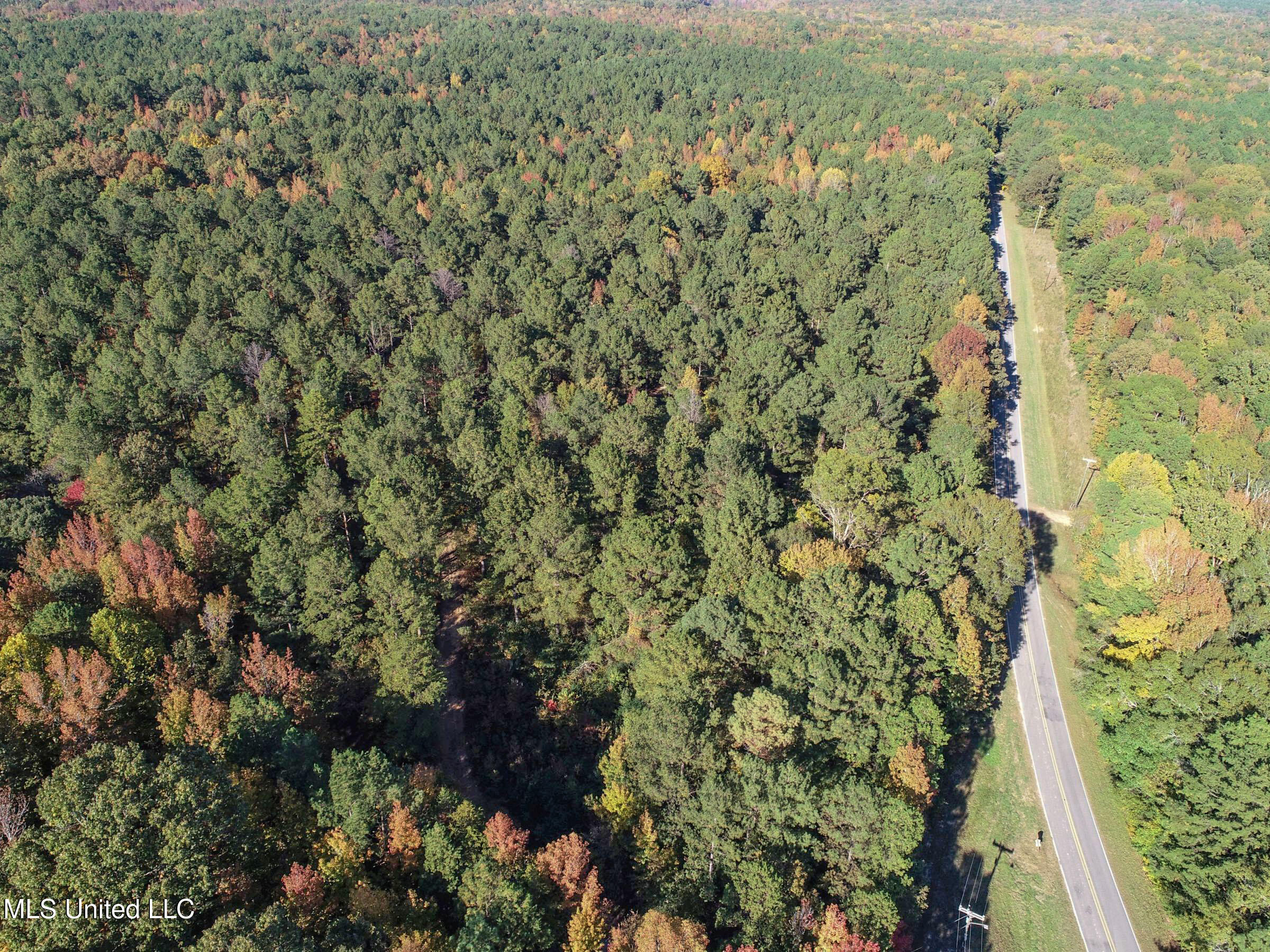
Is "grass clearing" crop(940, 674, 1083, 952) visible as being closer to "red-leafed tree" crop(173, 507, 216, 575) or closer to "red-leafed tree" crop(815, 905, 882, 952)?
"red-leafed tree" crop(815, 905, 882, 952)

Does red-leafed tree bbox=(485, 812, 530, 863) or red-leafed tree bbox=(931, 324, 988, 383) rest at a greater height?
red-leafed tree bbox=(931, 324, 988, 383)

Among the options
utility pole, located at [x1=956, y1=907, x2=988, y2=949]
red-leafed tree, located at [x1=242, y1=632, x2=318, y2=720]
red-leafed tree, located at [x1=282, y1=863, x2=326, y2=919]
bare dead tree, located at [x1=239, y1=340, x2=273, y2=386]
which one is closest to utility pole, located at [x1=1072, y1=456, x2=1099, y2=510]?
utility pole, located at [x1=956, y1=907, x2=988, y2=949]

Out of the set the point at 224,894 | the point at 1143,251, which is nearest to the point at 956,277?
the point at 1143,251

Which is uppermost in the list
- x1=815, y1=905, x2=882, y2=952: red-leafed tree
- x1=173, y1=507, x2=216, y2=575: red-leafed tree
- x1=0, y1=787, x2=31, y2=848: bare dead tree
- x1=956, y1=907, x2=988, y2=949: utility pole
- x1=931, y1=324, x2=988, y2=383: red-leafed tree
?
x1=931, y1=324, x2=988, y2=383: red-leafed tree

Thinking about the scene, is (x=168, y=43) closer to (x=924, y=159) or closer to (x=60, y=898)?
(x=924, y=159)

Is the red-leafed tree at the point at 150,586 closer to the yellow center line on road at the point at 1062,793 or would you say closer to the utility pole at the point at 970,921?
the utility pole at the point at 970,921

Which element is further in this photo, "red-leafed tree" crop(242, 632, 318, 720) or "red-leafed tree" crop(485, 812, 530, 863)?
"red-leafed tree" crop(242, 632, 318, 720)

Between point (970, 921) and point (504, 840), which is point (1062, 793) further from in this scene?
point (504, 840)

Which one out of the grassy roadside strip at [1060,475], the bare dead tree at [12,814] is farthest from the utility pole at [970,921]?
the bare dead tree at [12,814]
